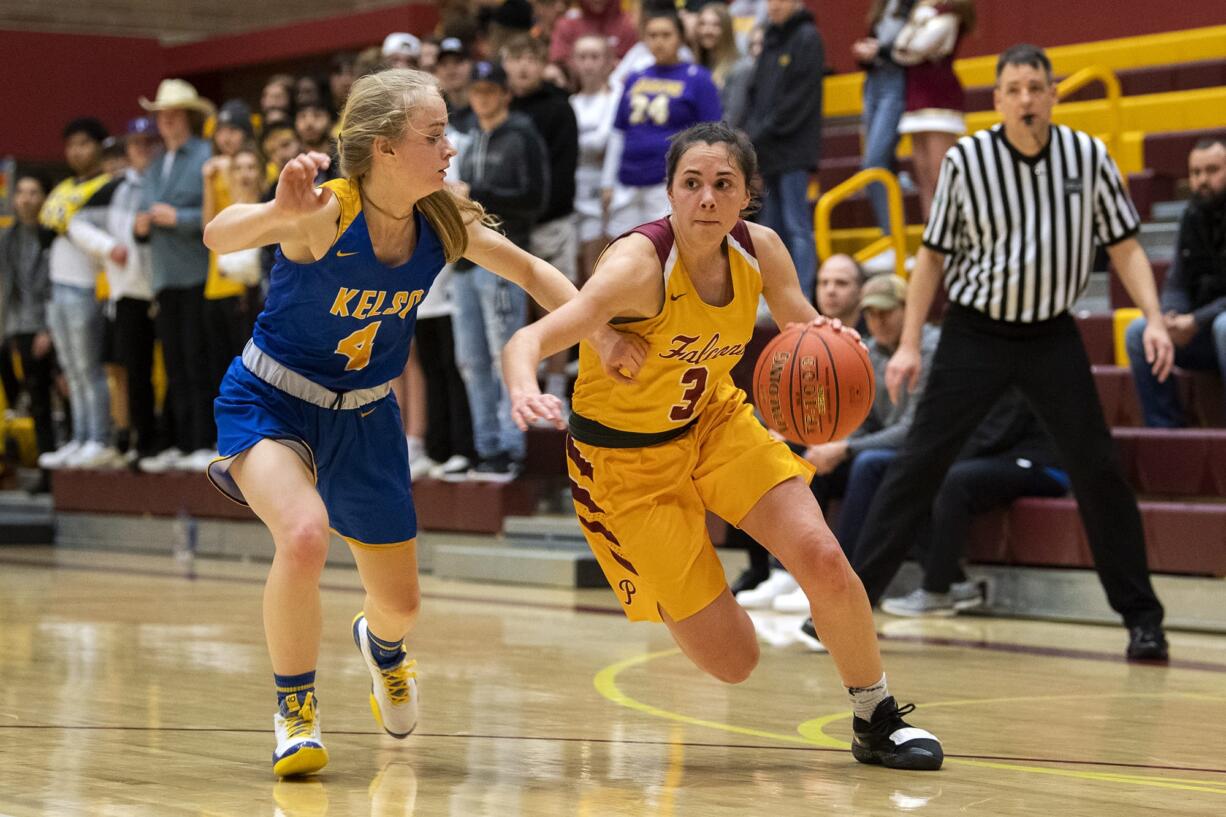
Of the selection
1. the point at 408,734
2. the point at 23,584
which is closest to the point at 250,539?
the point at 23,584

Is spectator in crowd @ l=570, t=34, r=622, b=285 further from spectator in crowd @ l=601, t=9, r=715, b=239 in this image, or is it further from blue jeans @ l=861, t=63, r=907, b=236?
blue jeans @ l=861, t=63, r=907, b=236

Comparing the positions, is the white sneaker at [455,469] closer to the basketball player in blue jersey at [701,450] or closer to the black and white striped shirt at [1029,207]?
the black and white striped shirt at [1029,207]

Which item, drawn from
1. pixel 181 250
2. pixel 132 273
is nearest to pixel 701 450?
pixel 181 250

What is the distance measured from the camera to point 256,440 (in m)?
4.08

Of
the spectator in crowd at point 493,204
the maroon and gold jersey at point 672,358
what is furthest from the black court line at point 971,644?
the maroon and gold jersey at point 672,358

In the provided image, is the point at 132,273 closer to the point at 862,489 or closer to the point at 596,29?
the point at 596,29

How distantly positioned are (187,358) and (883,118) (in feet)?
15.2

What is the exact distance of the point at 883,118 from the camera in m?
9.70

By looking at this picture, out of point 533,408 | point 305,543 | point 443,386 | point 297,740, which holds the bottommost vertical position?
point 443,386

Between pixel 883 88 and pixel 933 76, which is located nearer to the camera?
pixel 933 76

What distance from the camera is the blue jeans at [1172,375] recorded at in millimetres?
7602

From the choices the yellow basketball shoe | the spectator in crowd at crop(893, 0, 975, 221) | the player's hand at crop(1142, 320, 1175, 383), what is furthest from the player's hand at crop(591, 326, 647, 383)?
the spectator in crowd at crop(893, 0, 975, 221)

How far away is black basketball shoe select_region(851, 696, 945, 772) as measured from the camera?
4070 millimetres

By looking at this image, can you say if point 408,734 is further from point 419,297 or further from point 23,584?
point 23,584
